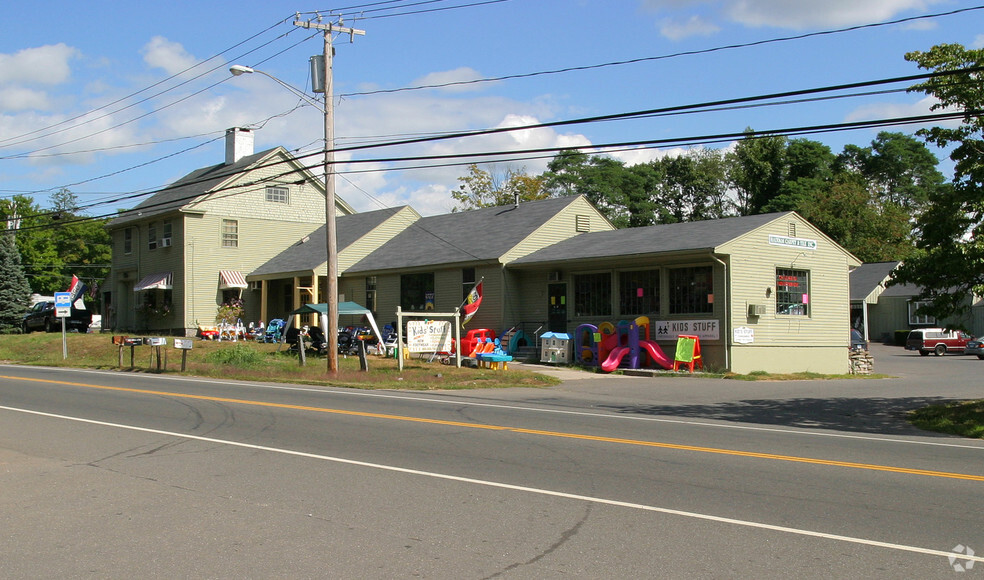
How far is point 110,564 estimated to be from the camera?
6.16 metres

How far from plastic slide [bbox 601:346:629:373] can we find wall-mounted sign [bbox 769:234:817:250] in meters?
5.91

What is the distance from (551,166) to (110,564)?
6974 cm

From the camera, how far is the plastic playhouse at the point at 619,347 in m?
27.0

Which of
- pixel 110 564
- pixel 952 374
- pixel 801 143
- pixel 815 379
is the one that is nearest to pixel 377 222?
pixel 815 379

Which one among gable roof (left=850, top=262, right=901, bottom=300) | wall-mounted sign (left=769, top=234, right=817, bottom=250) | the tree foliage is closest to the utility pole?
wall-mounted sign (left=769, top=234, right=817, bottom=250)

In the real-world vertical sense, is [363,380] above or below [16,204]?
below

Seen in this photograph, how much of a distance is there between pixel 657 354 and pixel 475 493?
19.0m

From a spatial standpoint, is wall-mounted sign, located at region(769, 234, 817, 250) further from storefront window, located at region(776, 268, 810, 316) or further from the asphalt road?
the asphalt road

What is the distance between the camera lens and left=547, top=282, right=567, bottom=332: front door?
3083 centimetres

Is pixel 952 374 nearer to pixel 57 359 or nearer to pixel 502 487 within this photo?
pixel 502 487

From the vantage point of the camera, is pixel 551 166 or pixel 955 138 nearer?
pixel 955 138

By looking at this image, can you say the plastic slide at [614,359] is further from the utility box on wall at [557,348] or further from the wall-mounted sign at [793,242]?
the wall-mounted sign at [793,242]

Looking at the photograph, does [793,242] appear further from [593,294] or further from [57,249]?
[57,249]

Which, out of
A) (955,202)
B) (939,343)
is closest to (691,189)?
(939,343)
